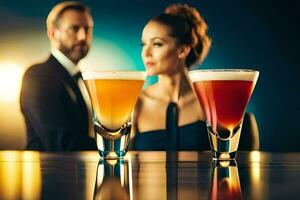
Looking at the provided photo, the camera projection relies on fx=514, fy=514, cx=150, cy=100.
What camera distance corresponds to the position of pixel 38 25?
2453 mm

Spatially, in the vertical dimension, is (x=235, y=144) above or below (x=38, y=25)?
→ below

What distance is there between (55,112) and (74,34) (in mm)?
404

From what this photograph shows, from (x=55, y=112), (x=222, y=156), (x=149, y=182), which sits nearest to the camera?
(x=149, y=182)

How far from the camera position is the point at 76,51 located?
8.14 ft

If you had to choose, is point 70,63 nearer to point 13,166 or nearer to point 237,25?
point 237,25

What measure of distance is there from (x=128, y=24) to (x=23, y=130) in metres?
0.71

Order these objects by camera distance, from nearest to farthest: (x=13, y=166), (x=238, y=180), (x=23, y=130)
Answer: (x=238, y=180)
(x=13, y=166)
(x=23, y=130)

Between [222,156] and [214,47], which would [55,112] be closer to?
[214,47]

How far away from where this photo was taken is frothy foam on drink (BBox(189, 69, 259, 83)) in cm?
67

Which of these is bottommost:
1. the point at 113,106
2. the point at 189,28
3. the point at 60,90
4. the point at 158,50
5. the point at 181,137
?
the point at 181,137

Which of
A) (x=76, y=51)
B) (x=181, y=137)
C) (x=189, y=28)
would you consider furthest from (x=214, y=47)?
(x=76, y=51)

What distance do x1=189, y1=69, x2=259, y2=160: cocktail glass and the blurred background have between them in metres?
1.75

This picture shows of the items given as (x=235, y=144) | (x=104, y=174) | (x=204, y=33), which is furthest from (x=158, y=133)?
(x=104, y=174)

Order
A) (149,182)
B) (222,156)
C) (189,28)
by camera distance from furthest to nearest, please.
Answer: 1. (189,28)
2. (222,156)
3. (149,182)
